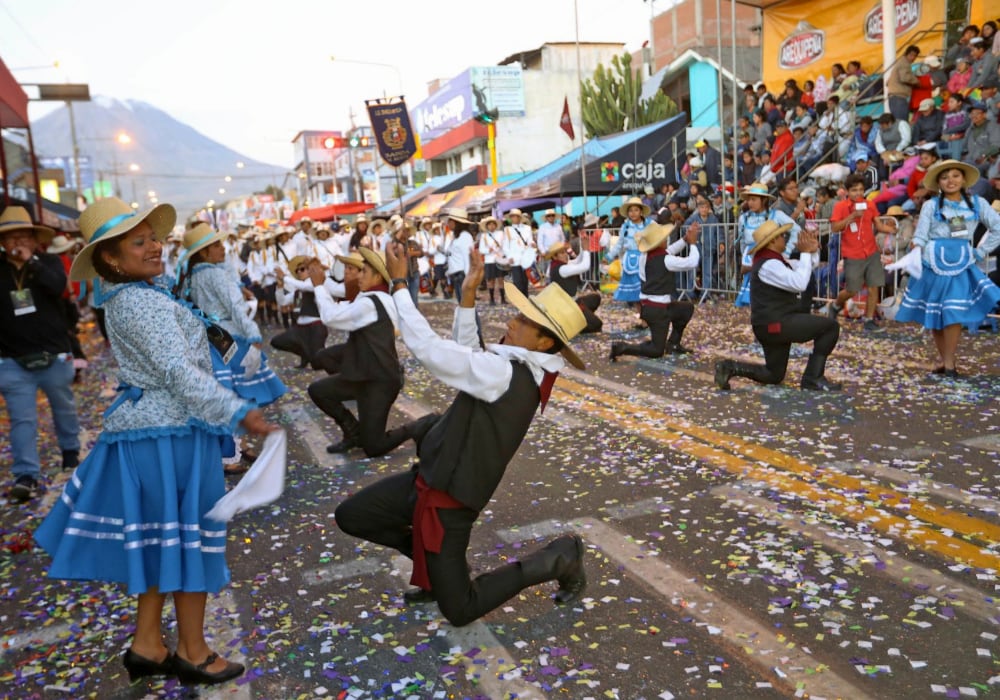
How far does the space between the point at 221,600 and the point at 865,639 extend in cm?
297

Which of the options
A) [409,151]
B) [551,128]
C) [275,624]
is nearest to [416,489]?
[275,624]

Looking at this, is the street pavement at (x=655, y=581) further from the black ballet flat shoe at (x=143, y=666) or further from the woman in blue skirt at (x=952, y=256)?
the woman in blue skirt at (x=952, y=256)

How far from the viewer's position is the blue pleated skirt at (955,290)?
7727mm

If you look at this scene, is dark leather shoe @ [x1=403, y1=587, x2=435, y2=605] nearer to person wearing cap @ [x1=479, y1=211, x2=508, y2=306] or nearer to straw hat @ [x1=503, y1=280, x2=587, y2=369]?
straw hat @ [x1=503, y1=280, x2=587, y2=369]

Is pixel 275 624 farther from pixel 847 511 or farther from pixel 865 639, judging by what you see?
pixel 847 511

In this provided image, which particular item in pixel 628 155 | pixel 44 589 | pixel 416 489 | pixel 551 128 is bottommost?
pixel 44 589

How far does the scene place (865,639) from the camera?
326 centimetres

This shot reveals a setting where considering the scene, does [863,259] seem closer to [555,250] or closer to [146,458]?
[555,250]

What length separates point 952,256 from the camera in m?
7.87

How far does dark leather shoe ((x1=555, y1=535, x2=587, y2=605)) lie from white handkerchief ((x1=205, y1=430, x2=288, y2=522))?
4.54ft

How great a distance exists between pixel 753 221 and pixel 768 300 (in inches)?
208

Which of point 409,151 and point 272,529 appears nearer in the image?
point 272,529

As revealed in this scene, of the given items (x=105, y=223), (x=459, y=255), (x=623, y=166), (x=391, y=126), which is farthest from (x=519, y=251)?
(x=105, y=223)

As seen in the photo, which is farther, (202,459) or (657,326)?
(657,326)
